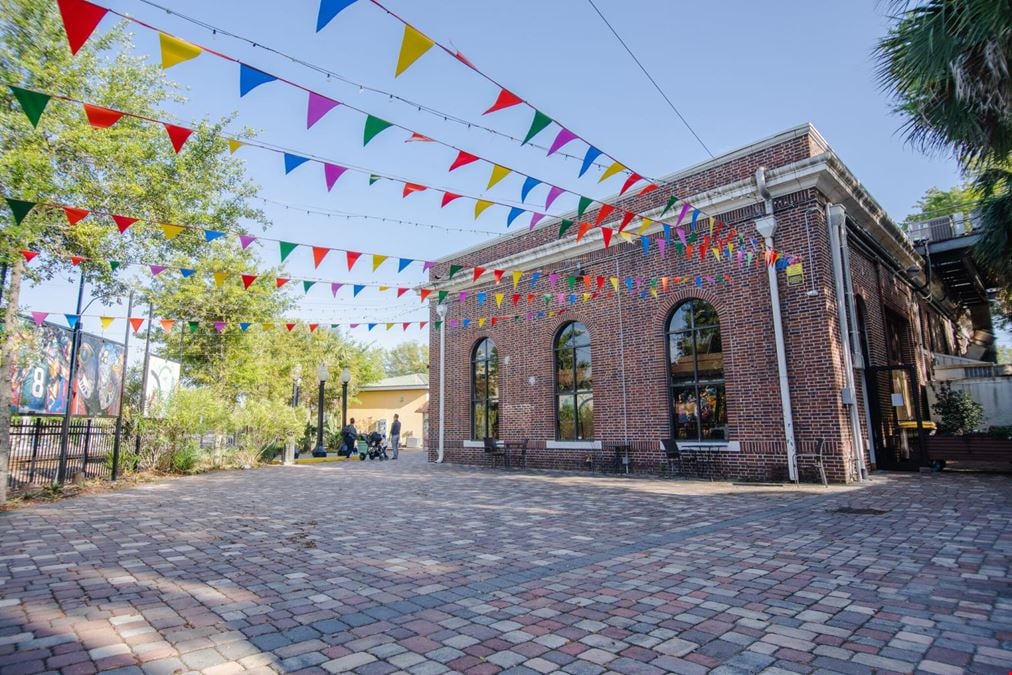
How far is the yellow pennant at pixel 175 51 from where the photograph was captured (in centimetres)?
385

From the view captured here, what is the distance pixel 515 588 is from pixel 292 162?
4.67 meters

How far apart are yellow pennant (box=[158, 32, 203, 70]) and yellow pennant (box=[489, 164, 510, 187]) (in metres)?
3.03

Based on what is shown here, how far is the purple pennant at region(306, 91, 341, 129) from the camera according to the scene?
4.63 metres

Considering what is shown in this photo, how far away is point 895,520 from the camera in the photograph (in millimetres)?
6004

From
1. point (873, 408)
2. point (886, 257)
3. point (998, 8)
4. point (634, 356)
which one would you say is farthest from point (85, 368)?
point (886, 257)

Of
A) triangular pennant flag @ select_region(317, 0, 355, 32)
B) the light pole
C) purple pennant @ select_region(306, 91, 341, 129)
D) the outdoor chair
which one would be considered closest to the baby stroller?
the light pole

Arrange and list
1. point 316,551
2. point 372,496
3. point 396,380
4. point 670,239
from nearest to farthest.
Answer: point 316,551 < point 372,496 < point 670,239 < point 396,380

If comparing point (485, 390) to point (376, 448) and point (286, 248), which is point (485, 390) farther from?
point (286, 248)

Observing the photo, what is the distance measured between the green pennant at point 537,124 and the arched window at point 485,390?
33.7 ft

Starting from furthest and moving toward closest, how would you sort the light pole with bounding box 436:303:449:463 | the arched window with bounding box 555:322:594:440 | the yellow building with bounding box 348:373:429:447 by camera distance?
the yellow building with bounding box 348:373:429:447 < the light pole with bounding box 436:303:449:463 < the arched window with bounding box 555:322:594:440

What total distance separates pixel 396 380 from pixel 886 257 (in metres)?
32.4

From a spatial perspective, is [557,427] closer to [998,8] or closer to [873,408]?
[873,408]

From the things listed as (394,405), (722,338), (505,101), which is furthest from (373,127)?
(394,405)

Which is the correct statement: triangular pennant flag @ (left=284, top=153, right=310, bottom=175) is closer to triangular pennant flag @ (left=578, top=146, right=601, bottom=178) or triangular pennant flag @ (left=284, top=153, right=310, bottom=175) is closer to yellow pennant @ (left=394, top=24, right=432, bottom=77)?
yellow pennant @ (left=394, top=24, right=432, bottom=77)
